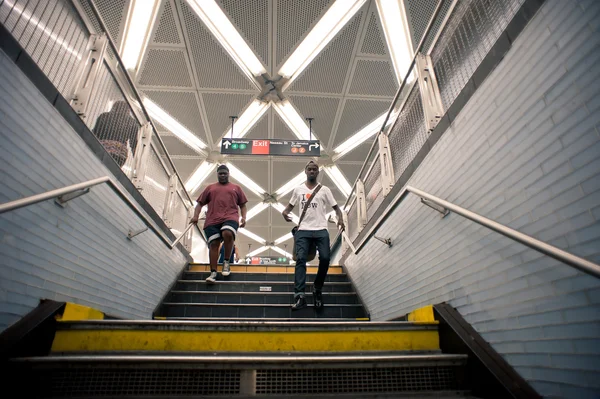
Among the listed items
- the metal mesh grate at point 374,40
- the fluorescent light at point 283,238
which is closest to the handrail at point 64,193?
the metal mesh grate at point 374,40

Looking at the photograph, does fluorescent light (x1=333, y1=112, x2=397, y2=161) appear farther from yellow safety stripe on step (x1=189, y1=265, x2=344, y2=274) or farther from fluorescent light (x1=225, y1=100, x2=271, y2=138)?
yellow safety stripe on step (x1=189, y1=265, x2=344, y2=274)

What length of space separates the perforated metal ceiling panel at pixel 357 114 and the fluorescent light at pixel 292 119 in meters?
0.75

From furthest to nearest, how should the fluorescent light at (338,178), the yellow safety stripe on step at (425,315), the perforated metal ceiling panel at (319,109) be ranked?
1. the fluorescent light at (338,178)
2. the perforated metal ceiling panel at (319,109)
3. the yellow safety stripe on step at (425,315)

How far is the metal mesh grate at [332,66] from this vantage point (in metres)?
5.18

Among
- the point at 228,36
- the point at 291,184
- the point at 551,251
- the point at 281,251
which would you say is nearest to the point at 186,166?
the point at 291,184

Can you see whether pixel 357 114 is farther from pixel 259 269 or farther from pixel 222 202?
pixel 222 202

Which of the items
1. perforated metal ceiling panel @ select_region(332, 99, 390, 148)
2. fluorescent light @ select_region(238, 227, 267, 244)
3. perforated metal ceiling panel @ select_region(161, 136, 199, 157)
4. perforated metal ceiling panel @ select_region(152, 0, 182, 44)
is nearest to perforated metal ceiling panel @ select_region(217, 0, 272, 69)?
perforated metal ceiling panel @ select_region(152, 0, 182, 44)

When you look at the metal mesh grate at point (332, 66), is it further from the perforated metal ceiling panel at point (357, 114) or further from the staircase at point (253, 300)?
the staircase at point (253, 300)

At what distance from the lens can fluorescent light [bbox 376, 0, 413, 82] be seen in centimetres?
471

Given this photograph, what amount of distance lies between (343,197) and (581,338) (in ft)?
31.0

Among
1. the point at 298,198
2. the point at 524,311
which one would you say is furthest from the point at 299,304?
the point at 524,311

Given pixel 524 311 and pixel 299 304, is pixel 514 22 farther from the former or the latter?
pixel 299 304

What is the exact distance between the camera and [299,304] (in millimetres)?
3236

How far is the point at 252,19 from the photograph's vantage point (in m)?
4.96
